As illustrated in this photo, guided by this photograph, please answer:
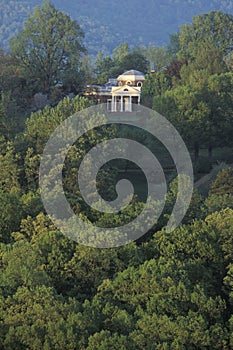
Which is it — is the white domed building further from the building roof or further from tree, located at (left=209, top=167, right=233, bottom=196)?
tree, located at (left=209, top=167, right=233, bottom=196)

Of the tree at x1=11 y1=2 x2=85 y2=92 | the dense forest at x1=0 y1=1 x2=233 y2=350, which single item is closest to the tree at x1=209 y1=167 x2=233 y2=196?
the dense forest at x1=0 y1=1 x2=233 y2=350

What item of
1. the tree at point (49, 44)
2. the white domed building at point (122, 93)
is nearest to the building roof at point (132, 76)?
the white domed building at point (122, 93)

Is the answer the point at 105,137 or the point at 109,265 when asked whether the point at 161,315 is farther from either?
the point at 105,137

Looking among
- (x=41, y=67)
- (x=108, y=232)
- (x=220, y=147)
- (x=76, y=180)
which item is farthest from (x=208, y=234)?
(x=41, y=67)

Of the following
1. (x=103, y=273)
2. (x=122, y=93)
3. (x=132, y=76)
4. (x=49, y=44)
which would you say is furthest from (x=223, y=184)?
(x=132, y=76)

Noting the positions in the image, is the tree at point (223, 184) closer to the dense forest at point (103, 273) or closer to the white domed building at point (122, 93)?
the dense forest at point (103, 273)
